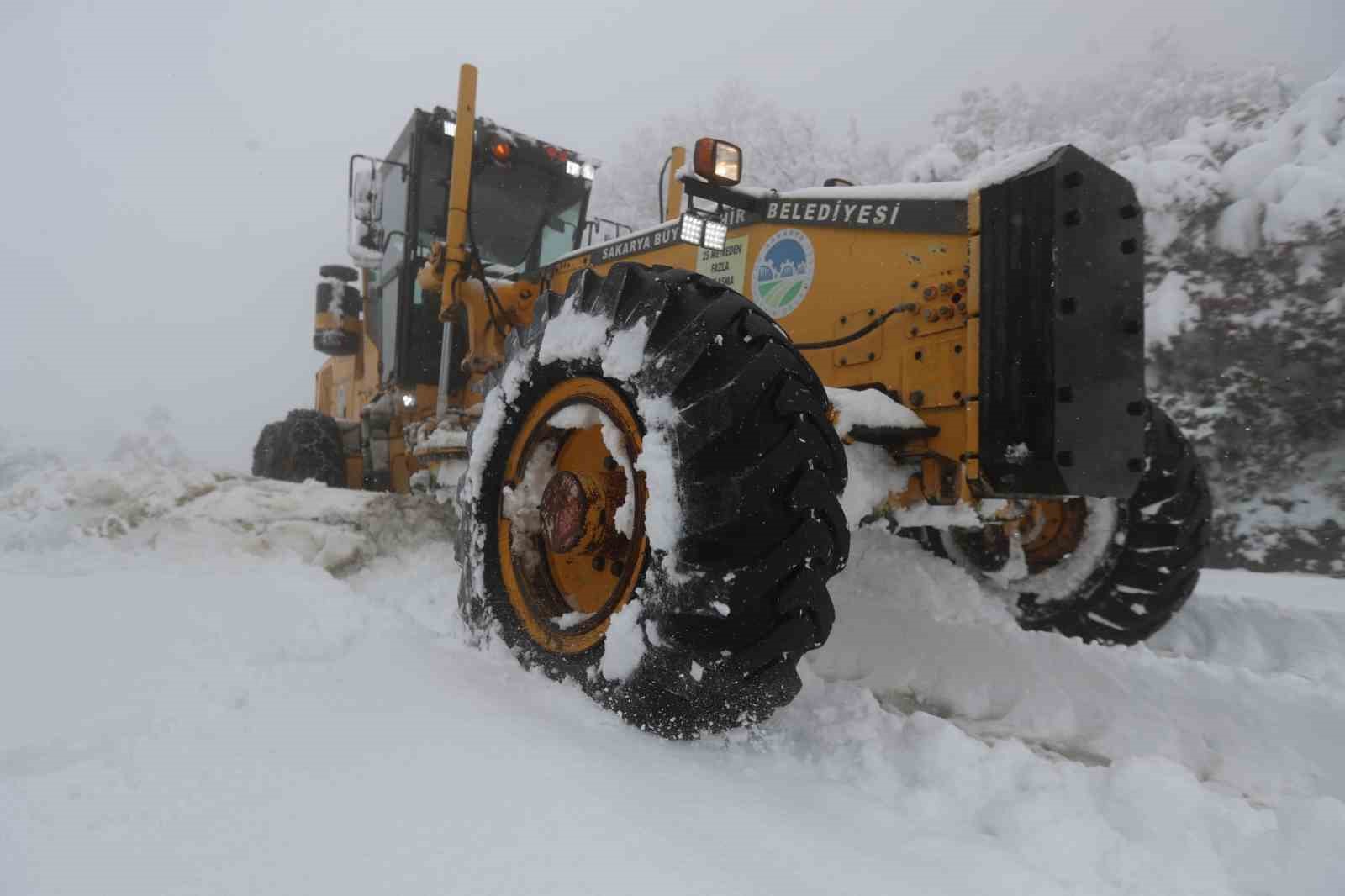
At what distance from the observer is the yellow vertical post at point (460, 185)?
407cm

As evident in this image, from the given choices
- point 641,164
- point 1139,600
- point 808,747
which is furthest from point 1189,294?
point 641,164

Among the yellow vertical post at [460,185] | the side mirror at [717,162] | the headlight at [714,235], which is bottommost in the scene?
the headlight at [714,235]

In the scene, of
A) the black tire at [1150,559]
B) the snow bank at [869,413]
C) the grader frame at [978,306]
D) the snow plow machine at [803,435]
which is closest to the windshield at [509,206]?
the snow plow machine at [803,435]

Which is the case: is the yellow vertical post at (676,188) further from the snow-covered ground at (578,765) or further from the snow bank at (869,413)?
the snow-covered ground at (578,765)

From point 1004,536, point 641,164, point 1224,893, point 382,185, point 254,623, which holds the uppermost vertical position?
point 641,164

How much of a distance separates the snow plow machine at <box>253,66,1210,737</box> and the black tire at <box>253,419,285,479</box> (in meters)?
3.37

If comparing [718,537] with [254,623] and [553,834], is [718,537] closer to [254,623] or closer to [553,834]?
[553,834]

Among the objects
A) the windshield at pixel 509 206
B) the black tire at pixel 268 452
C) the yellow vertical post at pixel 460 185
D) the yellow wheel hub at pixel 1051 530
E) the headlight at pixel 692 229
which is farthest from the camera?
the black tire at pixel 268 452

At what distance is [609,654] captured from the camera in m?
1.87

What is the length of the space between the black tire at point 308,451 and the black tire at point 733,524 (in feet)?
14.2

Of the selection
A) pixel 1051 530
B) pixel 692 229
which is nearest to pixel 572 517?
pixel 692 229

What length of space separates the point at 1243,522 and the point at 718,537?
7.54 meters

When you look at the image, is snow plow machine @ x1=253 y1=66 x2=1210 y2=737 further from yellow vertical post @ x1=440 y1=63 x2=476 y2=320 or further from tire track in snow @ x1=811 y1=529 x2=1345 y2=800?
yellow vertical post @ x1=440 y1=63 x2=476 y2=320

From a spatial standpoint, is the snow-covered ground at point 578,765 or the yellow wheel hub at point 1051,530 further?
the yellow wheel hub at point 1051,530
